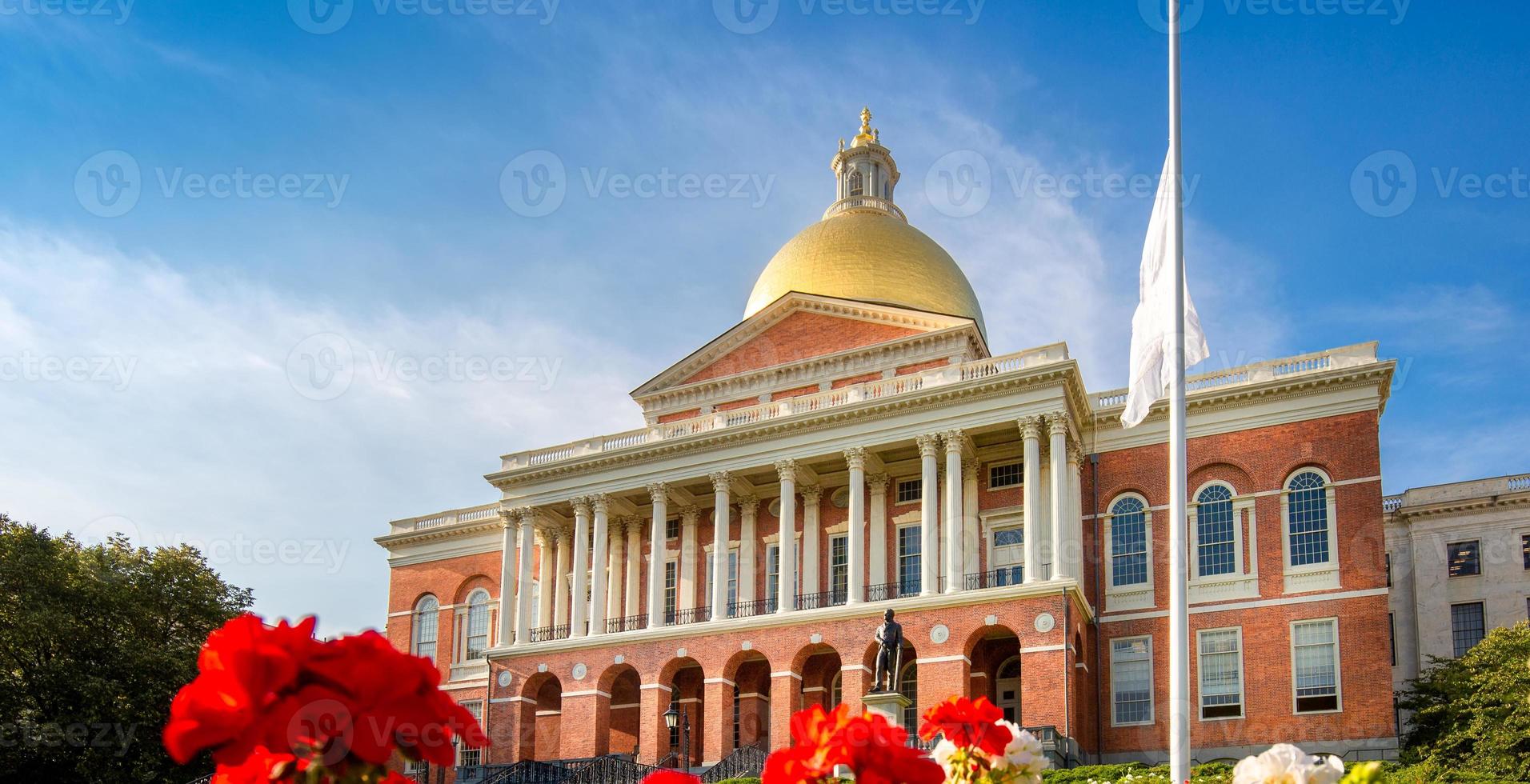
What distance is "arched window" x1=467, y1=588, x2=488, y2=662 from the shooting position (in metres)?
61.2

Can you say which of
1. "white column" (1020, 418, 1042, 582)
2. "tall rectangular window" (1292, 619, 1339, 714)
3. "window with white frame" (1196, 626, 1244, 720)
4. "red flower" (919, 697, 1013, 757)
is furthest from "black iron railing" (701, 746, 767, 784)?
"red flower" (919, 697, 1013, 757)

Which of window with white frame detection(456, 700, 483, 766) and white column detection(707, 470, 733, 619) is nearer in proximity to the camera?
white column detection(707, 470, 733, 619)

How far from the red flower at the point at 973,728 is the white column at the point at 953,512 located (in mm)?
39936

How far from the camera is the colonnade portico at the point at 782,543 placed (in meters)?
47.1

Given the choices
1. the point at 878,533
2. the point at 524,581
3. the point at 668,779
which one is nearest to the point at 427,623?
the point at 524,581

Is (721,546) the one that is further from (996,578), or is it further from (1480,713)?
(1480,713)

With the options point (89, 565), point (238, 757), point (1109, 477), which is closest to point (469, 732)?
point (238, 757)

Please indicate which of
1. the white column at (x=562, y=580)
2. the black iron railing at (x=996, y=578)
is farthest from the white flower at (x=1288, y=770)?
the white column at (x=562, y=580)

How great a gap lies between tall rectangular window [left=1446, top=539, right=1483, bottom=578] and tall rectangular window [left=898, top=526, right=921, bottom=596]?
24534 mm

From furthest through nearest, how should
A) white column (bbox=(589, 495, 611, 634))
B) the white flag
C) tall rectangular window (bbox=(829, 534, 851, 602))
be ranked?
1. white column (bbox=(589, 495, 611, 634))
2. tall rectangular window (bbox=(829, 534, 851, 602))
3. the white flag

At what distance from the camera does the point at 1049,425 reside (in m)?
46.9

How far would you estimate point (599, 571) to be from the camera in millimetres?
53375

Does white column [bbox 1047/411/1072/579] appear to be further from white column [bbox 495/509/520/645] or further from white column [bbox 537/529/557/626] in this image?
white column [bbox 495/509/520/645]

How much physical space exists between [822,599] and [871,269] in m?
14.6
